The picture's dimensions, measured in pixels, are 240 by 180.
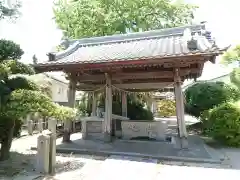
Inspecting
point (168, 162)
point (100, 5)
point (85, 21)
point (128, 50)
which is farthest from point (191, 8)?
point (168, 162)

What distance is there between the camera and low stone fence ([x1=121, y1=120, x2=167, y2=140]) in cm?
1001

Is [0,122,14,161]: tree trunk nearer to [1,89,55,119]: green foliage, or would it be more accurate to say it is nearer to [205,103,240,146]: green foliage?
[1,89,55,119]: green foliage

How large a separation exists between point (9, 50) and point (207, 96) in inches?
434

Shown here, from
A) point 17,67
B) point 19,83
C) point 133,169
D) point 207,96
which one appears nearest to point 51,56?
point 17,67

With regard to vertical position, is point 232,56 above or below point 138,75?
above

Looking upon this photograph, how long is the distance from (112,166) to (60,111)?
2.05 meters

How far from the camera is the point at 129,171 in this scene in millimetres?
6160

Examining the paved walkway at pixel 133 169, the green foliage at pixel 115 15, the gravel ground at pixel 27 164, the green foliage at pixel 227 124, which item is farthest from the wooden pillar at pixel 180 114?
the green foliage at pixel 115 15

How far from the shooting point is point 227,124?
9.66 m

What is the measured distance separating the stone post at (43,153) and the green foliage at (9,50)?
2507 millimetres

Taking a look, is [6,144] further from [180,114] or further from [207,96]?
[207,96]

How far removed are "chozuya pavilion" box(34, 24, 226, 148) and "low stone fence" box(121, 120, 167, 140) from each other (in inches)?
43.5

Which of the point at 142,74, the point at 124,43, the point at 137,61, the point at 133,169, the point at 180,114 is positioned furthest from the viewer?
the point at 124,43

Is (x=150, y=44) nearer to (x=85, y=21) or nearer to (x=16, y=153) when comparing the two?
(x=16, y=153)
